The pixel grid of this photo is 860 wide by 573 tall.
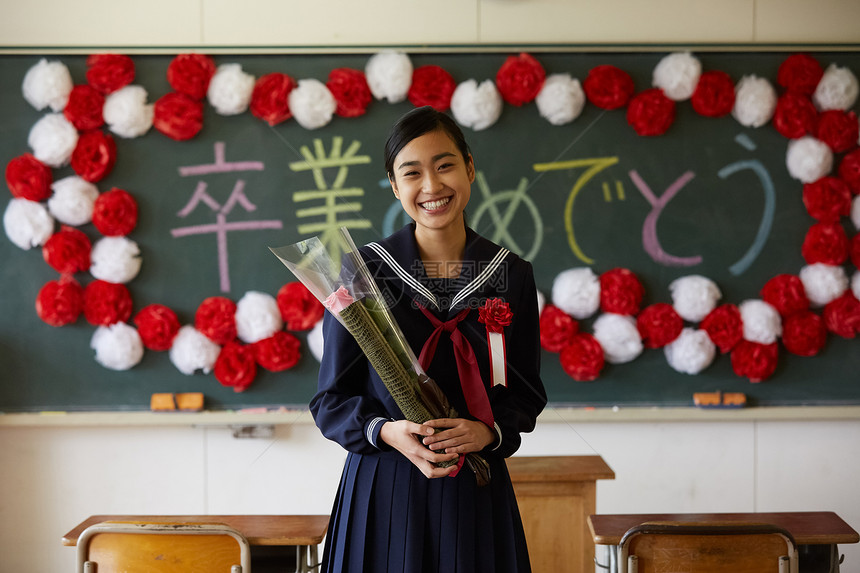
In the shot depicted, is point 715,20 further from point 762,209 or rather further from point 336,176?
point 336,176

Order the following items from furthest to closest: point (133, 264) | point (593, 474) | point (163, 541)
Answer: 1. point (133, 264)
2. point (593, 474)
3. point (163, 541)

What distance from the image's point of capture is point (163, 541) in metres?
1.85

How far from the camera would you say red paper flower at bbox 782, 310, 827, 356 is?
10.3 feet

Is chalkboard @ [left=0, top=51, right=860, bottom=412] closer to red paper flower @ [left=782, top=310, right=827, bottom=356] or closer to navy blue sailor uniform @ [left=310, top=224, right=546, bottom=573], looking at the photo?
red paper flower @ [left=782, top=310, right=827, bottom=356]

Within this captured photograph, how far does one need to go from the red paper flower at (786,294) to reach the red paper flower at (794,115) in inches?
24.1

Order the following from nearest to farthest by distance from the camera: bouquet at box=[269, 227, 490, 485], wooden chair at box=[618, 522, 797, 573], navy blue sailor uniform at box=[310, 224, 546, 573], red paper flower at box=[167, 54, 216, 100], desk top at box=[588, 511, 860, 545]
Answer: bouquet at box=[269, 227, 490, 485] < navy blue sailor uniform at box=[310, 224, 546, 573] < wooden chair at box=[618, 522, 797, 573] < desk top at box=[588, 511, 860, 545] < red paper flower at box=[167, 54, 216, 100]

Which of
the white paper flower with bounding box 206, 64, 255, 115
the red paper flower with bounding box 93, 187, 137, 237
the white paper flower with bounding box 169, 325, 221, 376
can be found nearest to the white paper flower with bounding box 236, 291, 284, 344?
the white paper flower with bounding box 169, 325, 221, 376

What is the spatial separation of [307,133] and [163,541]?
184 centimetres

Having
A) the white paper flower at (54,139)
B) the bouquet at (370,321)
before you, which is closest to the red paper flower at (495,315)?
the bouquet at (370,321)

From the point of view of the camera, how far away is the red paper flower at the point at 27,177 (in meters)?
3.09

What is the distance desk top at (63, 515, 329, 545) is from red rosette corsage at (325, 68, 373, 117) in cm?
169

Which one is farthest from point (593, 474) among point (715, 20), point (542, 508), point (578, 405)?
point (715, 20)

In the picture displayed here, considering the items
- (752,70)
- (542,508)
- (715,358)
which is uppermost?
(752,70)

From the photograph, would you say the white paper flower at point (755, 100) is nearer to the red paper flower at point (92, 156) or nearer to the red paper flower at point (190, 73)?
the red paper flower at point (190, 73)
